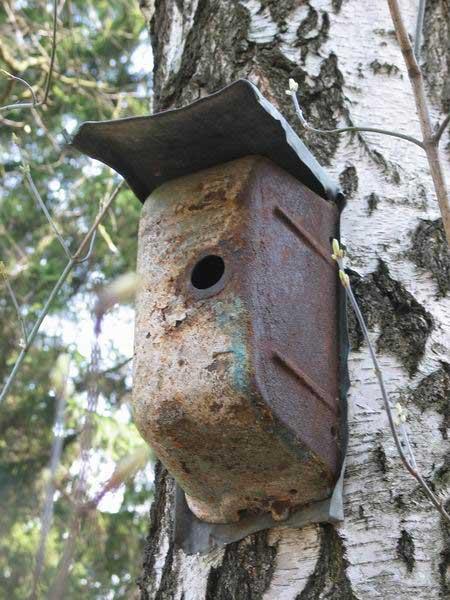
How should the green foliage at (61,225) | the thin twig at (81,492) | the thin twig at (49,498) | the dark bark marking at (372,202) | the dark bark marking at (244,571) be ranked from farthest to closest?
1. the green foliage at (61,225)
2. the dark bark marking at (372,202)
3. the dark bark marking at (244,571)
4. the thin twig at (49,498)
5. the thin twig at (81,492)

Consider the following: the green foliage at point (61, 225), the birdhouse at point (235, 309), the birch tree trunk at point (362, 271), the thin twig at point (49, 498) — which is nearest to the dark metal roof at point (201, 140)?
the birdhouse at point (235, 309)

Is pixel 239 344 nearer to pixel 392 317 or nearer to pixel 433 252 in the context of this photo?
pixel 392 317

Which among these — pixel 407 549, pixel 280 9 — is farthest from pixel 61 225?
pixel 407 549

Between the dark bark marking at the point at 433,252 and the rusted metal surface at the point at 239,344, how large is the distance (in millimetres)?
197

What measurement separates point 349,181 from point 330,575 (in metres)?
0.77

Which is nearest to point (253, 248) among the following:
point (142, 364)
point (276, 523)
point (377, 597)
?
point (142, 364)

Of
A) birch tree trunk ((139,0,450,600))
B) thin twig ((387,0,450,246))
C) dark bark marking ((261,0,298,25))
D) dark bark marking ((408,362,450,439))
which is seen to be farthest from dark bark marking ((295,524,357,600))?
dark bark marking ((261,0,298,25))

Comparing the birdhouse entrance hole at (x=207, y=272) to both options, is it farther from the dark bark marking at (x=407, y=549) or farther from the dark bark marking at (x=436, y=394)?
the dark bark marking at (x=407, y=549)

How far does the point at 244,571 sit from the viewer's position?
1729 mm

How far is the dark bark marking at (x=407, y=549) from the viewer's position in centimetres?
163

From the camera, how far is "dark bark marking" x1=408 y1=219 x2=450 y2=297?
1.94 metres

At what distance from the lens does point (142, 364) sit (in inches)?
69.1

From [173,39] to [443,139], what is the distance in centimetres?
68

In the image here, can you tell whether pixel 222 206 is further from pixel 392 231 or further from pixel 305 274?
pixel 392 231
